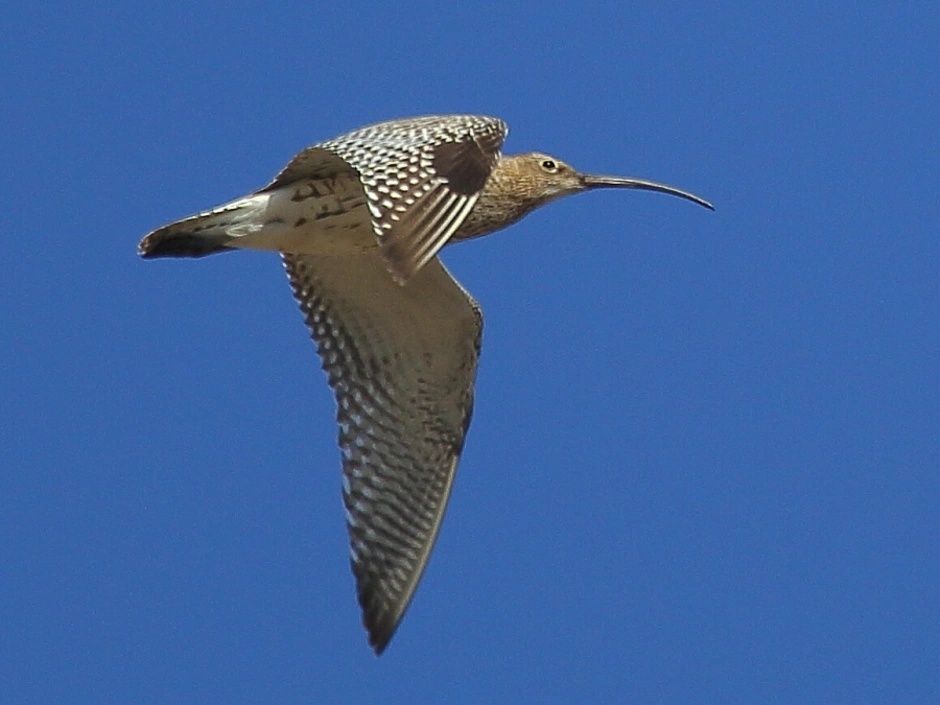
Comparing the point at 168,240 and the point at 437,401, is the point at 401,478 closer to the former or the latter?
the point at 437,401

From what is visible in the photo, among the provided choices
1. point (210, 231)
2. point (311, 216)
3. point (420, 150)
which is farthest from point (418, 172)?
point (210, 231)

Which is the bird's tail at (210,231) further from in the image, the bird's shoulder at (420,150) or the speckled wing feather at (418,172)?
the speckled wing feather at (418,172)

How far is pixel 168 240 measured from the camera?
37.7ft

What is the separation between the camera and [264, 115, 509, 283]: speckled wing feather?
969 cm

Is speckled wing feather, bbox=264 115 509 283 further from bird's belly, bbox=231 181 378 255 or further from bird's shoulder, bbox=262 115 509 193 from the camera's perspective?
bird's belly, bbox=231 181 378 255

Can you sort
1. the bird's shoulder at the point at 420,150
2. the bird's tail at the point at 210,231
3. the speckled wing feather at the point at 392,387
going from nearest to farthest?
the bird's shoulder at the point at 420,150 < the bird's tail at the point at 210,231 < the speckled wing feather at the point at 392,387

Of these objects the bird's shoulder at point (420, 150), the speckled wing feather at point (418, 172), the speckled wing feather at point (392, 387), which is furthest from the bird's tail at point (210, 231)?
the speckled wing feather at point (392, 387)

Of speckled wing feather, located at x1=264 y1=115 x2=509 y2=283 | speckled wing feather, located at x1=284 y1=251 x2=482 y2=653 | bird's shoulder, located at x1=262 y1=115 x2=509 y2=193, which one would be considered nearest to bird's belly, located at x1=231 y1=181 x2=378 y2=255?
bird's shoulder, located at x1=262 y1=115 x2=509 y2=193

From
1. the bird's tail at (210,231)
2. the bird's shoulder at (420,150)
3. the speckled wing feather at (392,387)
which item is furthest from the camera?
the speckled wing feather at (392,387)

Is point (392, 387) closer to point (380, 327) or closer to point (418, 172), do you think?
point (380, 327)

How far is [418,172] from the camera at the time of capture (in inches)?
397

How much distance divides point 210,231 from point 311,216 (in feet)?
1.94

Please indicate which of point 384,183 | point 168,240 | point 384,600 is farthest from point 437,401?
point 384,183

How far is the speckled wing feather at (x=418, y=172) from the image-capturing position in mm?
9688
